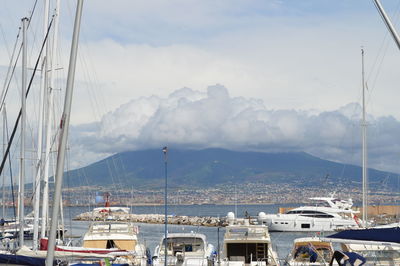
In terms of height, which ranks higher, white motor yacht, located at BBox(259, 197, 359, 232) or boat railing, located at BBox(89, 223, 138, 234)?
boat railing, located at BBox(89, 223, 138, 234)

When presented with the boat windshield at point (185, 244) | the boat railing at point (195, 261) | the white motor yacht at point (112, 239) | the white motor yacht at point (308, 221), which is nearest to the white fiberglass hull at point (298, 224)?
the white motor yacht at point (308, 221)

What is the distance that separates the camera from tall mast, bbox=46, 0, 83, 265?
20.1 m

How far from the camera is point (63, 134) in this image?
2061 cm

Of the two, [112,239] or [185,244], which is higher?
[112,239]

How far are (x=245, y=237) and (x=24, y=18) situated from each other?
18101 millimetres

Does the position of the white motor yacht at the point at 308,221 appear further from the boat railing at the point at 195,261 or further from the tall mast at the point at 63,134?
the tall mast at the point at 63,134

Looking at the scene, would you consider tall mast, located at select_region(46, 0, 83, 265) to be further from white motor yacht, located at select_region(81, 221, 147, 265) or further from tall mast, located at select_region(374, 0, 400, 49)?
white motor yacht, located at select_region(81, 221, 147, 265)

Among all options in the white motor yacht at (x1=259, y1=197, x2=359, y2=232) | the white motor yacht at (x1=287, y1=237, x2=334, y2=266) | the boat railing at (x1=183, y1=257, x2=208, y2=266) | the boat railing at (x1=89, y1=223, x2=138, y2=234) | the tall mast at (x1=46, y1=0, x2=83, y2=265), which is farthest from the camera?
the white motor yacht at (x1=259, y1=197, x2=359, y2=232)

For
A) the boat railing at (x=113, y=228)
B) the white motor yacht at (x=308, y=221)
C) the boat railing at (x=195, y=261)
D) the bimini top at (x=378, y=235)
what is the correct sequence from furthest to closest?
the white motor yacht at (x=308, y=221) → the boat railing at (x=113, y=228) → the boat railing at (x=195, y=261) → the bimini top at (x=378, y=235)

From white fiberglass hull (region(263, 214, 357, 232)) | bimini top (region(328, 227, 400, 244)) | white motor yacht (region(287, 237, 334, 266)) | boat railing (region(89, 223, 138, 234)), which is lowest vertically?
white fiberglass hull (region(263, 214, 357, 232))

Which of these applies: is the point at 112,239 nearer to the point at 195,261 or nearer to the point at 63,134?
the point at 195,261

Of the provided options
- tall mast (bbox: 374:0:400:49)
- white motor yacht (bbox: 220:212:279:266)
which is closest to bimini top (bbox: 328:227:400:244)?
tall mast (bbox: 374:0:400:49)

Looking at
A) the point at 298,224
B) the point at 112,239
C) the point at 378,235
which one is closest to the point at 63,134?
the point at 378,235

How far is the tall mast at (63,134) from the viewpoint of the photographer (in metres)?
20.1
